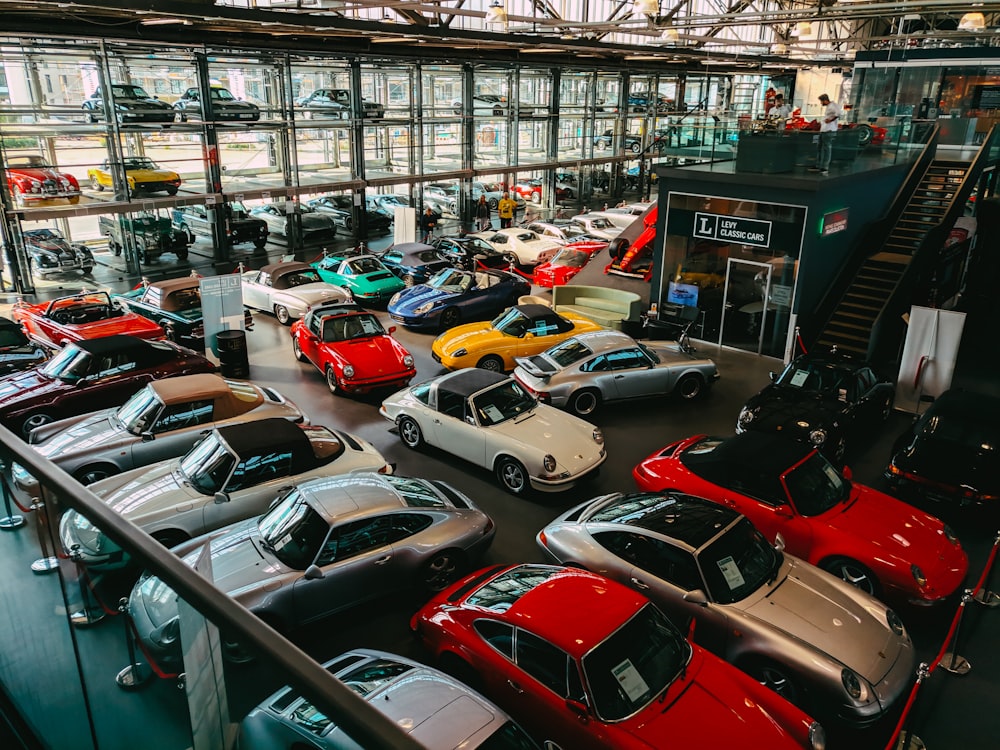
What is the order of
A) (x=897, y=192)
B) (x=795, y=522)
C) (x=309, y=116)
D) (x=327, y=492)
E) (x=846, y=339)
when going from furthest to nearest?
(x=309, y=116) → (x=897, y=192) → (x=846, y=339) → (x=795, y=522) → (x=327, y=492)

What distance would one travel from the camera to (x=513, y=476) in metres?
9.74

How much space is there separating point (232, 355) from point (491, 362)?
16.0ft

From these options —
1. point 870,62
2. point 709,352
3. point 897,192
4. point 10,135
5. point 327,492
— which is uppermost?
point 870,62

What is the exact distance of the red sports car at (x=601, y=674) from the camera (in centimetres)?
508

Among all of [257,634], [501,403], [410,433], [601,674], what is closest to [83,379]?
[410,433]

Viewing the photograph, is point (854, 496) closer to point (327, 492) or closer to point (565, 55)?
point (327, 492)

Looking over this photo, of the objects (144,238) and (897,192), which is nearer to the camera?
(897,192)

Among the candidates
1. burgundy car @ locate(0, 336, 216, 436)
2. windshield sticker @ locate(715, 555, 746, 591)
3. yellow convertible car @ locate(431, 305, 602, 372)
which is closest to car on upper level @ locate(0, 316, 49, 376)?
burgundy car @ locate(0, 336, 216, 436)

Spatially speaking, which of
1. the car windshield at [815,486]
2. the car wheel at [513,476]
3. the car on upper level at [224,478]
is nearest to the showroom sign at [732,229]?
the car windshield at [815,486]

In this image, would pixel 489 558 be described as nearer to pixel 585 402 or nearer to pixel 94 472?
pixel 585 402

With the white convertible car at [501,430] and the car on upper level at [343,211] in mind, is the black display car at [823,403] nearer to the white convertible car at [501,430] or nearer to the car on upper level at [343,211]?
the white convertible car at [501,430]

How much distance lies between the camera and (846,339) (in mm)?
15406

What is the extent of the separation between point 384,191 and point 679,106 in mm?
19736

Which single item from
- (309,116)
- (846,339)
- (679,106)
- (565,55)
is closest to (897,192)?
(846,339)
